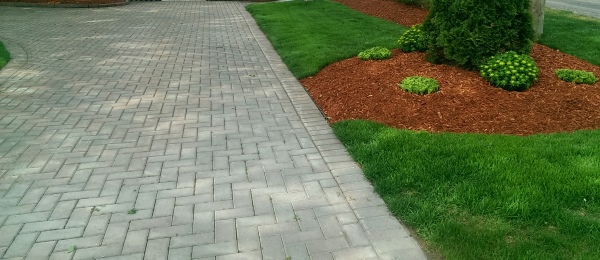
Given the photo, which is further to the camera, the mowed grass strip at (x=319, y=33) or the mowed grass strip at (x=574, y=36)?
the mowed grass strip at (x=319, y=33)

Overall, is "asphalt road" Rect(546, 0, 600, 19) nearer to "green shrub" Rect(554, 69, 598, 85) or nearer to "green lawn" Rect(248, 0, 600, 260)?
"green shrub" Rect(554, 69, 598, 85)

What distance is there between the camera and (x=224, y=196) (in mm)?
4059

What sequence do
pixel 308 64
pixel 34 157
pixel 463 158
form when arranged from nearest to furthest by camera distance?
pixel 463 158 → pixel 34 157 → pixel 308 64

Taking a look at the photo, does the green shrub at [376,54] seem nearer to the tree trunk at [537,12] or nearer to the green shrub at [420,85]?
the green shrub at [420,85]

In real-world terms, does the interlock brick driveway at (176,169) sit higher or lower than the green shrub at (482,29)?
lower

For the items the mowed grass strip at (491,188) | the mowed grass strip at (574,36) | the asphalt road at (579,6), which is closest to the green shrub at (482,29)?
the mowed grass strip at (574,36)

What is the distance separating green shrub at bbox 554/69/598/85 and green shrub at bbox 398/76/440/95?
5.75 ft

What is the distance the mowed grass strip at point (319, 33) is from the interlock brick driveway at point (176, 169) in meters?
0.74

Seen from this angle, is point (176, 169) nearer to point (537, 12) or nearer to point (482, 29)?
point (482, 29)

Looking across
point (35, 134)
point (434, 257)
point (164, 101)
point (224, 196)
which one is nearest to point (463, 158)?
point (434, 257)

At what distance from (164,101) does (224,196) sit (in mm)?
3084

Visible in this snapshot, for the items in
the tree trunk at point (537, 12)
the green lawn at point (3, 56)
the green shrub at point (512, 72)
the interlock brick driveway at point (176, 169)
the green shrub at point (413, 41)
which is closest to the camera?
the interlock brick driveway at point (176, 169)

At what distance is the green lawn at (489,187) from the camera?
3.27 meters

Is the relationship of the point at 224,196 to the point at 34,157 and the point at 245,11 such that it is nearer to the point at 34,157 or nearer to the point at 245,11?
the point at 34,157
